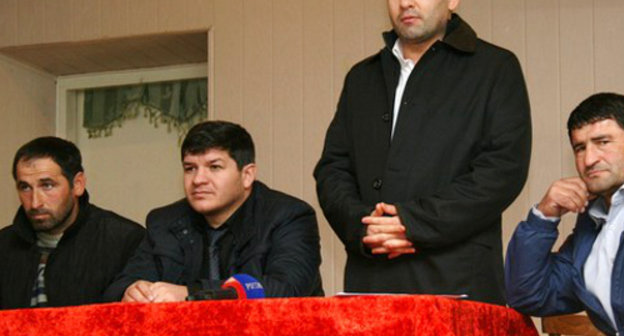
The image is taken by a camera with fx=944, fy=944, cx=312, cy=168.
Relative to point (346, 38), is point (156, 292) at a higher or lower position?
lower

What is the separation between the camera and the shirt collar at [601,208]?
199 centimetres

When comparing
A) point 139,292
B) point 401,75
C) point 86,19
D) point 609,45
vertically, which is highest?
point 86,19

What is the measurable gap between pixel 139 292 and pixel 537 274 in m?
0.95

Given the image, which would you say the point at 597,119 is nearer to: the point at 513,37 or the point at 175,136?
the point at 513,37

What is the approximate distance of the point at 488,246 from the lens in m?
2.18

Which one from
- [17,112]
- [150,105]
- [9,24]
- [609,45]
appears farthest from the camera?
[150,105]

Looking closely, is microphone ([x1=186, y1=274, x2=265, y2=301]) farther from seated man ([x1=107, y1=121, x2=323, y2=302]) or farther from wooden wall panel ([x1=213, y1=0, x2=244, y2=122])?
wooden wall panel ([x1=213, y1=0, x2=244, y2=122])

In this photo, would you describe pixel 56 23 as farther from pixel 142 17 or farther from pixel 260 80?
pixel 260 80

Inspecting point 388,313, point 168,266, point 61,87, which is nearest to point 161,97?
point 61,87

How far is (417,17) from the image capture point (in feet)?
7.62

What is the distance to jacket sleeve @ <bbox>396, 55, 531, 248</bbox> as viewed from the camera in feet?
6.85

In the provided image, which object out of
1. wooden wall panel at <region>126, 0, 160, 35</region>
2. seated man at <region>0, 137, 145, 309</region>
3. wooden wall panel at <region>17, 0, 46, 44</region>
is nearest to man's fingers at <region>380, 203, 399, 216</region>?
seated man at <region>0, 137, 145, 309</region>

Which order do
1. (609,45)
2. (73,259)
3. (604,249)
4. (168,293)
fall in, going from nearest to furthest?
(604,249) → (168,293) → (73,259) → (609,45)

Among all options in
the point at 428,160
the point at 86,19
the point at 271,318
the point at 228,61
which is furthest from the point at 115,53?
the point at 271,318
